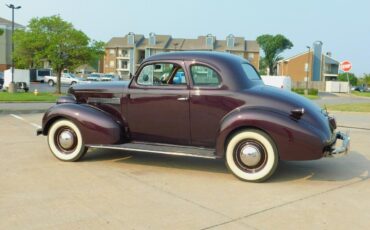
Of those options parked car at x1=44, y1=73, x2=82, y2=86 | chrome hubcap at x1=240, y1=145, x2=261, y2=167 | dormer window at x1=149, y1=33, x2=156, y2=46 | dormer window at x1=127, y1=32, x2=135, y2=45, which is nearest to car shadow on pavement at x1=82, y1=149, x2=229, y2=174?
chrome hubcap at x1=240, y1=145, x2=261, y2=167

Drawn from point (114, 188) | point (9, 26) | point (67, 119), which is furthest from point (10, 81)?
point (9, 26)

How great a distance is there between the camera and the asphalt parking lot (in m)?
3.91

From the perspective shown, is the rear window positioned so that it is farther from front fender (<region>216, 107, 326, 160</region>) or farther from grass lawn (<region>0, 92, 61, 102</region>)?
grass lawn (<region>0, 92, 61, 102</region>)

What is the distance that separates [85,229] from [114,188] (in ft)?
4.35

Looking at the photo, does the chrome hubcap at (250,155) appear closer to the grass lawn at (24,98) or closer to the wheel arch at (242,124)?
the wheel arch at (242,124)

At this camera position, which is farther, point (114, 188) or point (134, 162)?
point (134, 162)

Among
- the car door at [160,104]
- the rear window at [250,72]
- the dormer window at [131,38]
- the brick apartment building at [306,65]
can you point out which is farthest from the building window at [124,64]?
the car door at [160,104]

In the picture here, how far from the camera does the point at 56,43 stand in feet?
81.5

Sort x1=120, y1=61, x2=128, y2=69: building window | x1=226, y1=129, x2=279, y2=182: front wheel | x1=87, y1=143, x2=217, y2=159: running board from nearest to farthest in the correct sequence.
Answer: x1=226, y1=129, x2=279, y2=182: front wheel
x1=87, y1=143, x2=217, y2=159: running board
x1=120, y1=61, x2=128, y2=69: building window

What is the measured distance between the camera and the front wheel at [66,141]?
6.37 m

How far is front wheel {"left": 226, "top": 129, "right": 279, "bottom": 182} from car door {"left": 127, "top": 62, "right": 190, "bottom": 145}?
0.76 m

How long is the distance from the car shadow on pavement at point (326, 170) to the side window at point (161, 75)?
200 cm

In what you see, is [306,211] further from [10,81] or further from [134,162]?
[10,81]

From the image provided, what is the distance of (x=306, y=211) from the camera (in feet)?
14.0
